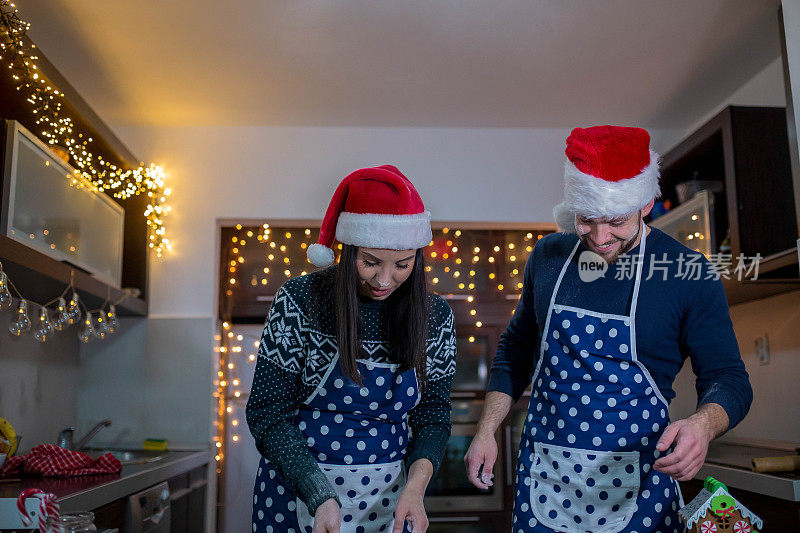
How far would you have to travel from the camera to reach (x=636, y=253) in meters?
1.36

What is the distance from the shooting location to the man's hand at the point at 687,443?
1.06 m

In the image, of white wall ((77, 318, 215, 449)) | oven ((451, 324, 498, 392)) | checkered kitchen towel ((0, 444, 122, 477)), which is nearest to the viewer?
checkered kitchen towel ((0, 444, 122, 477))

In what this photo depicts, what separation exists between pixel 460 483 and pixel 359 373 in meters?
2.70

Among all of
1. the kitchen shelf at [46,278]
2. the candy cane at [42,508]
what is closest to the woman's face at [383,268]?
the candy cane at [42,508]

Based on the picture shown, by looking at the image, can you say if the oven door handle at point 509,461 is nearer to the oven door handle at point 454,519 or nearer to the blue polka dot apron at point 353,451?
the oven door handle at point 454,519

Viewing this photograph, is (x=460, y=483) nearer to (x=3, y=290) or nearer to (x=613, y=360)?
(x=3, y=290)

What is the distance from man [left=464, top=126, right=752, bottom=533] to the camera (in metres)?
1.25

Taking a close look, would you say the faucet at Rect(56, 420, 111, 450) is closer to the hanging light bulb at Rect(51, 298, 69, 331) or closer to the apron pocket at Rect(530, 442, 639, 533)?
the hanging light bulb at Rect(51, 298, 69, 331)

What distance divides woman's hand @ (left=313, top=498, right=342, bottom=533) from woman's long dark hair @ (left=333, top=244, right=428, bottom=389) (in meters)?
0.25

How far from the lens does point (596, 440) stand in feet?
4.18

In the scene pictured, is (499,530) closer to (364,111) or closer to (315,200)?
(315,200)

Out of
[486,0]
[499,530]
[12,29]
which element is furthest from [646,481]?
[499,530]

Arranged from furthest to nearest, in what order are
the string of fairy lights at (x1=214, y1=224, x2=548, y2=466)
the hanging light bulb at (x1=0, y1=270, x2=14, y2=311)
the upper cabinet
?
the string of fairy lights at (x1=214, y1=224, x2=548, y2=466) < the upper cabinet < the hanging light bulb at (x1=0, y1=270, x2=14, y2=311)

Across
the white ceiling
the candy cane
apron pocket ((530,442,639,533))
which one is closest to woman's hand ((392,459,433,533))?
apron pocket ((530,442,639,533))
